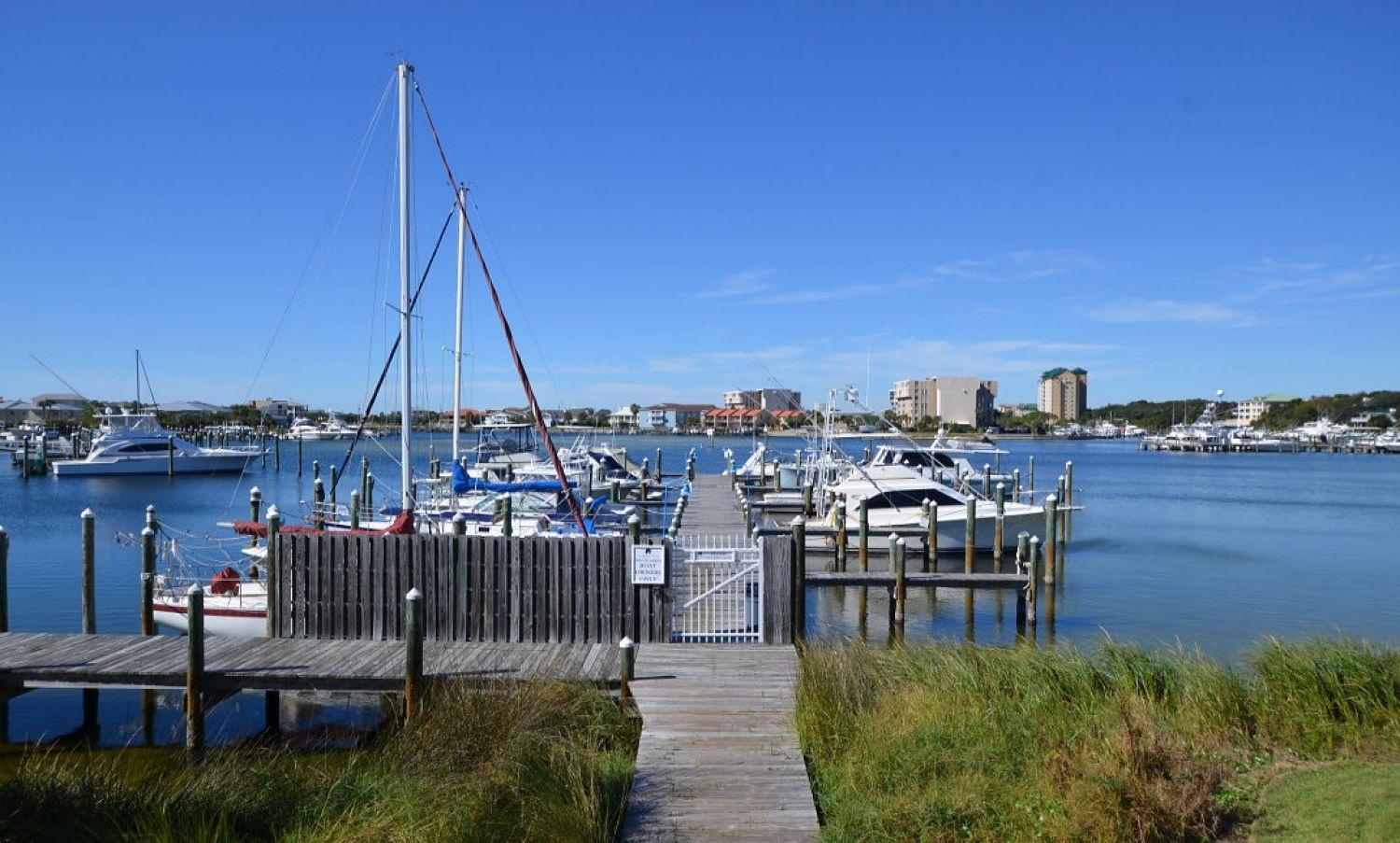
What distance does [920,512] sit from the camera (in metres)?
33.5

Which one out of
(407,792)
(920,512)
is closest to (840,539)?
(920,512)

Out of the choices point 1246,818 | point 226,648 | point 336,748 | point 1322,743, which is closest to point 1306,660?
point 1322,743

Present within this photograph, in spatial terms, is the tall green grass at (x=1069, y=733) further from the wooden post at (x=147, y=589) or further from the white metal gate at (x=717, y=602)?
the wooden post at (x=147, y=589)

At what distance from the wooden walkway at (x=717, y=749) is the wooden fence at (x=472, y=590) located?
860 millimetres

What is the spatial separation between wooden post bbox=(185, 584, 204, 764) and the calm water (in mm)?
585

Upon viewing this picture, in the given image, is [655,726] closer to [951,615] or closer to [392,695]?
[392,695]

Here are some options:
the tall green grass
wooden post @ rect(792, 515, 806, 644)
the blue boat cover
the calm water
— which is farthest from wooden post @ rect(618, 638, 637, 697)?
the blue boat cover

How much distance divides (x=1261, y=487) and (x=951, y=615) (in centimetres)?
5791

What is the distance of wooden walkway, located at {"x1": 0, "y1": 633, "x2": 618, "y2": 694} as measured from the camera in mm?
12773

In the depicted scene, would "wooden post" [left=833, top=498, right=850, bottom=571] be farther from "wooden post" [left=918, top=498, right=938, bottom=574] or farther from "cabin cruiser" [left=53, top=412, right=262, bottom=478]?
"cabin cruiser" [left=53, top=412, right=262, bottom=478]

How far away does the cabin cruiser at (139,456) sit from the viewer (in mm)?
69625

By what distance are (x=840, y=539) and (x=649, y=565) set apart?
56.3ft

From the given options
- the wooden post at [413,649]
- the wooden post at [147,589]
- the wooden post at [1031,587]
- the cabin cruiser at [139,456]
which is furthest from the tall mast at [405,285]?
the cabin cruiser at [139,456]

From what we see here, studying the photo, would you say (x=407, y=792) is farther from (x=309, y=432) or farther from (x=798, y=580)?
(x=309, y=432)
